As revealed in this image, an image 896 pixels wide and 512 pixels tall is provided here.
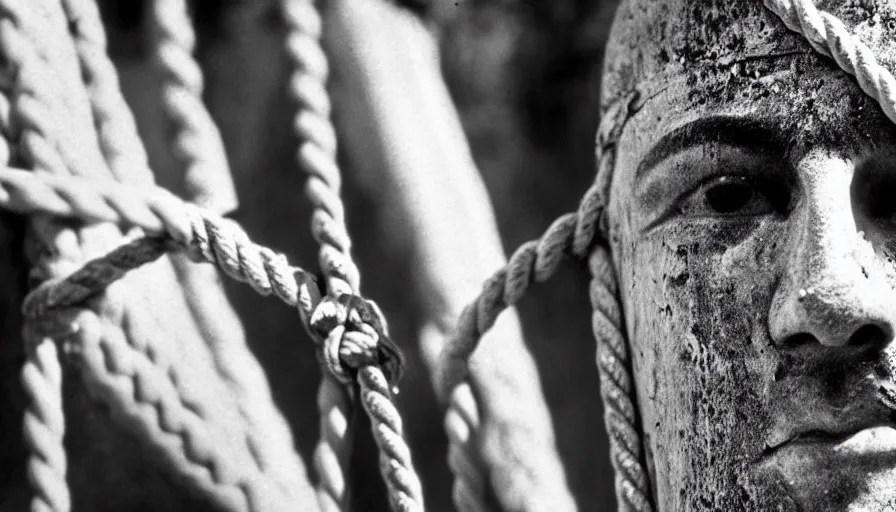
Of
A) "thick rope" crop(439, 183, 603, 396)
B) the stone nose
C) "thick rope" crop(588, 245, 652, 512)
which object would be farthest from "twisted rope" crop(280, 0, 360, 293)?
the stone nose

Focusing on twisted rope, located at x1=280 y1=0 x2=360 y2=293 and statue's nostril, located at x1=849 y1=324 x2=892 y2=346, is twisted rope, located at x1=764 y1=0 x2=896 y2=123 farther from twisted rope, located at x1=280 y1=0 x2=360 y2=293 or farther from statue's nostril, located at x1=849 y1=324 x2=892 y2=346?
twisted rope, located at x1=280 y1=0 x2=360 y2=293

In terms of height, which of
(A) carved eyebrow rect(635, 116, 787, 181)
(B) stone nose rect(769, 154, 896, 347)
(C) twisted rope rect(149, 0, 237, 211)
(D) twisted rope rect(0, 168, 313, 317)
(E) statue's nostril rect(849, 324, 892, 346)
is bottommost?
(E) statue's nostril rect(849, 324, 892, 346)

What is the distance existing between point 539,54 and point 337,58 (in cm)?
21

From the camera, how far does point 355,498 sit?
122 centimetres

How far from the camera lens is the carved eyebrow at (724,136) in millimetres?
953

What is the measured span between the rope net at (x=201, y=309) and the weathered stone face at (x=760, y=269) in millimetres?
82

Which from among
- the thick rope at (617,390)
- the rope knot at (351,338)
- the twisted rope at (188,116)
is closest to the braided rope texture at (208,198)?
the twisted rope at (188,116)

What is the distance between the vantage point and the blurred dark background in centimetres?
124

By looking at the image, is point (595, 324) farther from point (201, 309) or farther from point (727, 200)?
point (201, 309)

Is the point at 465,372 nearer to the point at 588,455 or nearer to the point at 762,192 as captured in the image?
the point at 588,455

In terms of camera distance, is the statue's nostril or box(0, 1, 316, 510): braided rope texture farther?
box(0, 1, 316, 510): braided rope texture

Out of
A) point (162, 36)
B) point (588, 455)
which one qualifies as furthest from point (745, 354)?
point (162, 36)

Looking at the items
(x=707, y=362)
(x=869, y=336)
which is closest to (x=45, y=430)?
(x=707, y=362)

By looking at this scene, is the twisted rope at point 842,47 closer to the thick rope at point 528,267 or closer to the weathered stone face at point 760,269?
the weathered stone face at point 760,269
